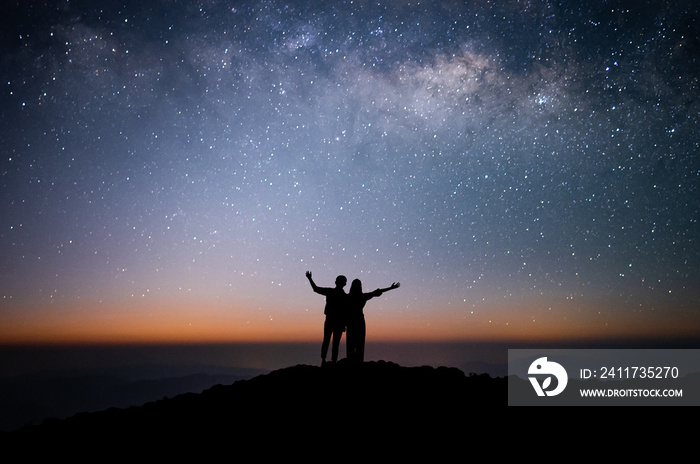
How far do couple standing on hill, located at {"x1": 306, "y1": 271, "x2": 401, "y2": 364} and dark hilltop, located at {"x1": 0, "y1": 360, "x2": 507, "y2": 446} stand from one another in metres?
0.44

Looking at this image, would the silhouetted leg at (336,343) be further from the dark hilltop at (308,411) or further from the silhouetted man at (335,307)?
the dark hilltop at (308,411)

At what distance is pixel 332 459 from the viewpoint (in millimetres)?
4691

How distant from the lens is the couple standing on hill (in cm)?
731

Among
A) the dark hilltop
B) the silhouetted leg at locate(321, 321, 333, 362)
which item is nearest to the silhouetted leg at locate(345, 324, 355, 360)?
the dark hilltop

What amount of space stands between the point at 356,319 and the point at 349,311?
0.22m

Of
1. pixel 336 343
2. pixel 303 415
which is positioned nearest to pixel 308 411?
pixel 303 415

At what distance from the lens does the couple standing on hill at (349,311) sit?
7.31 meters

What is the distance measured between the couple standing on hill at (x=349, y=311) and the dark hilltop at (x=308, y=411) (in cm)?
44

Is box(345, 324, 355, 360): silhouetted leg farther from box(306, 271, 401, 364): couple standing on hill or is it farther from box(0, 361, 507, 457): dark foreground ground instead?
box(0, 361, 507, 457): dark foreground ground

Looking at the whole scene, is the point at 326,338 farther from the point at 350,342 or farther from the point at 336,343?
the point at 350,342

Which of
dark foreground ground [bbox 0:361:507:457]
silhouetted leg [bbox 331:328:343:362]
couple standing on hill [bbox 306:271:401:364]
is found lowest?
dark foreground ground [bbox 0:361:507:457]

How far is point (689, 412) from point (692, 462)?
7.51 ft

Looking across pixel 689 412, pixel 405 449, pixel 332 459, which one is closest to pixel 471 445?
pixel 405 449

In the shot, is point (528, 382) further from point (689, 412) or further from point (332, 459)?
point (332, 459)
